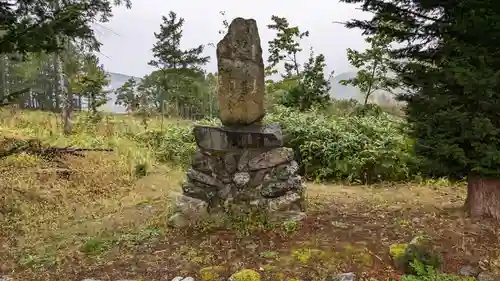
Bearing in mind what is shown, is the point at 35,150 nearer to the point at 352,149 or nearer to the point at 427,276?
the point at 427,276

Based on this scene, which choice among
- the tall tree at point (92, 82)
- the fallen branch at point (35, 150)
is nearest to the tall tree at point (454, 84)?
the fallen branch at point (35, 150)

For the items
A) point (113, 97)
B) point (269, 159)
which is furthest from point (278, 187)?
point (113, 97)

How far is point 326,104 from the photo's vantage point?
532 inches

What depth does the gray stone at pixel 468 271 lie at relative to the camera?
3651 millimetres

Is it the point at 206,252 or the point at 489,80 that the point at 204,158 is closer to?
the point at 206,252

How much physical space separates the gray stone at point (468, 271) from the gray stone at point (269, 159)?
2.38 m

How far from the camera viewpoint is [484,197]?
177 inches

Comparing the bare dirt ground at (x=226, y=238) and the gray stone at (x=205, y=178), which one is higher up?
the gray stone at (x=205, y=178)

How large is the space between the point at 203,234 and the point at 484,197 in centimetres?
344

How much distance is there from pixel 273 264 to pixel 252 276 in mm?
318

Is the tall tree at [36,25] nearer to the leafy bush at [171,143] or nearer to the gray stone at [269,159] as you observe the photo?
the gray stone at [269,159]

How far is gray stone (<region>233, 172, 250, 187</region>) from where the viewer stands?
5000 mm

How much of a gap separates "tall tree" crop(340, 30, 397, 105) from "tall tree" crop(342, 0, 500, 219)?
857cm

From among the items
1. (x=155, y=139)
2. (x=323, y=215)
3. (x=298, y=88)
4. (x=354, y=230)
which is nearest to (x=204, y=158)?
(x=323, y=215)
